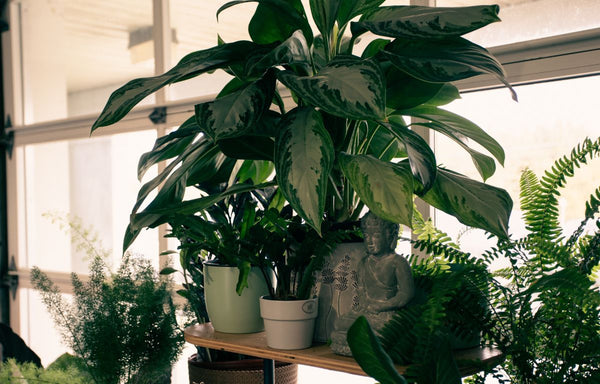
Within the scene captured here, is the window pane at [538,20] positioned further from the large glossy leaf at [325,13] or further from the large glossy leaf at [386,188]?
the large glossy leaf at [386,188]

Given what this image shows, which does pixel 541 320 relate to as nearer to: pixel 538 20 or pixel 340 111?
pixel 340 111

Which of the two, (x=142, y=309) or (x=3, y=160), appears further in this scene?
(x=3, y=160)

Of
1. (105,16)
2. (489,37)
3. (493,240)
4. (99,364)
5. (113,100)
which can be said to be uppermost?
(105,16)

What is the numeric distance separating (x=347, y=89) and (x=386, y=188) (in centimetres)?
15

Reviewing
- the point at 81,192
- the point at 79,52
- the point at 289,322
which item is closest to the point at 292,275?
the point at 289,322

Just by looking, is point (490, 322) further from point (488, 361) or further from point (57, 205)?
point (57, 205)

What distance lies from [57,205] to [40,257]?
299 millimetres

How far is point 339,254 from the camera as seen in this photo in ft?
3.28

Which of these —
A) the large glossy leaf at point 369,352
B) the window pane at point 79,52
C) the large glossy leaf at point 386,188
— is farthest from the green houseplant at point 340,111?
the window pane at point 79,52

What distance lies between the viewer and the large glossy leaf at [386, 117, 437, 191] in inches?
32.1

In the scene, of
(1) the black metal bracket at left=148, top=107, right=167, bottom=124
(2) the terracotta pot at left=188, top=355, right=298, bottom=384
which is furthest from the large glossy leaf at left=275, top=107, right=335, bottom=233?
(1) the black metal bracket at left=148, top=107, right=167, bottom=124

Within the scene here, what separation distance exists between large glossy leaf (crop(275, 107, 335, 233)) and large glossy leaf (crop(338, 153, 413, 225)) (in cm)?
5

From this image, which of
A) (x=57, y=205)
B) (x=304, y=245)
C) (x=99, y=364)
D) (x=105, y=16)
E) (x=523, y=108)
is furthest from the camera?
(x=57, y=205)

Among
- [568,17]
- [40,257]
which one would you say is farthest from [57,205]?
[568,17]
